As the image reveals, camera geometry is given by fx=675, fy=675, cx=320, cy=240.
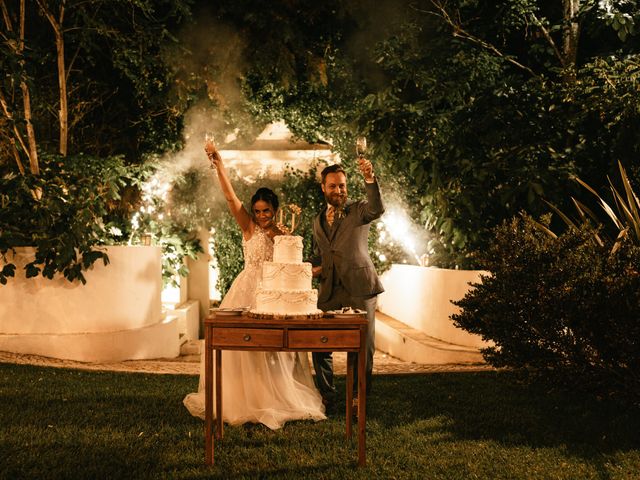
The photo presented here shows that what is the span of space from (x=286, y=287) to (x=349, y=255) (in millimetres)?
1319

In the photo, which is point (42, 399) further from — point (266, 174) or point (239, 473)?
point (266, 174)

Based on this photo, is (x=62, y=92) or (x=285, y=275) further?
(x=62, y=92)

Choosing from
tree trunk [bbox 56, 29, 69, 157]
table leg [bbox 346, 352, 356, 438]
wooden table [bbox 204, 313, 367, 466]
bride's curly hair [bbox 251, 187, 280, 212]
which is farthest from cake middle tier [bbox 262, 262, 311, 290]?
tree trunk [bbox 56, 29, 69, 157]

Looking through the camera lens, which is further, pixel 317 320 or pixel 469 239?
pixel 469 239

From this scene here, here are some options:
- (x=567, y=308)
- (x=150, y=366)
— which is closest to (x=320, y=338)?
(x=567, y=308)

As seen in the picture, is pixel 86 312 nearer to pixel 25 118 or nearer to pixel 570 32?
pixel 25 118

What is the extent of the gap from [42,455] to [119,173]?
553cm

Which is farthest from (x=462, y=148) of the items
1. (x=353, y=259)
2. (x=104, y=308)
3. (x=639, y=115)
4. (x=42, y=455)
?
(x=42, y=455)

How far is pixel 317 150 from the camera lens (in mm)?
12609

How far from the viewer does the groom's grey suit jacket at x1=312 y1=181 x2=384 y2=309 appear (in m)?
5.80

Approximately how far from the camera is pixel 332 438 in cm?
509

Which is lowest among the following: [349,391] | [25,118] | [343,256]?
[349,391]

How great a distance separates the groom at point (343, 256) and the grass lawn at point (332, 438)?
807 mm

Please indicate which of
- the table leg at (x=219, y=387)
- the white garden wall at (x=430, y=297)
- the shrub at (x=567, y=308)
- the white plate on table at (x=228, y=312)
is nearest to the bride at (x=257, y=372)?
the table leg at (x=219, y=387)
